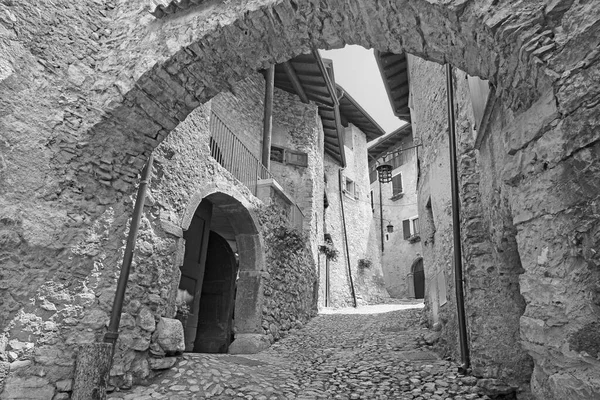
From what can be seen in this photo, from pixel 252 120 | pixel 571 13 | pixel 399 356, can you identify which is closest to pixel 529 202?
pixel 571 13

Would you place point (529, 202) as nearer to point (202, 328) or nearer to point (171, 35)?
point (171, 35)

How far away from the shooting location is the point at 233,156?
682cm

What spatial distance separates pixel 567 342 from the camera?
1858mm

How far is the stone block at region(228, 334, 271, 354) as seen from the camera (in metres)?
6.09

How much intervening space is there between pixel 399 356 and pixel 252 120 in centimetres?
641

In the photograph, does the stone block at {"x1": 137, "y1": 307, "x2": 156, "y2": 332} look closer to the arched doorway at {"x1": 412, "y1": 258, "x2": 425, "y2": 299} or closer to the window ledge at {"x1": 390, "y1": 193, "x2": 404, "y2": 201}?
the arched doorway at {"x1": 412, "y1": 258, "x2": 425, "y2": 299}

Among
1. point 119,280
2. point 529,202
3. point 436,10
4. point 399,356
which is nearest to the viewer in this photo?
point 529,202

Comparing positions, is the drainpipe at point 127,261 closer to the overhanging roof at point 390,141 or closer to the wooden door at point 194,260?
the wooden door at point 194,260

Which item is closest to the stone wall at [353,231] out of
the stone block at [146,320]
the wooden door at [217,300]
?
the wooden door at [217,300]

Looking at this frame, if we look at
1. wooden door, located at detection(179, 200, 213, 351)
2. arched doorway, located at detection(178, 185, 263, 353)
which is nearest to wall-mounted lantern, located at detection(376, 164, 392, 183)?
arched doorway, located at detection(178, 185, 263, 353)

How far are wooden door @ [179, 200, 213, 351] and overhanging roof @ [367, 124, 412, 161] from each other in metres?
14.3

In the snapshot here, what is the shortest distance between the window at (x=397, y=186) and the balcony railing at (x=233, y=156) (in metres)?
12.3

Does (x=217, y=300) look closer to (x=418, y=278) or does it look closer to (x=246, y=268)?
(x=246, y=268)

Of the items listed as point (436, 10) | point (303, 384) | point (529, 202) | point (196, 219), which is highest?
point (436, 10)
